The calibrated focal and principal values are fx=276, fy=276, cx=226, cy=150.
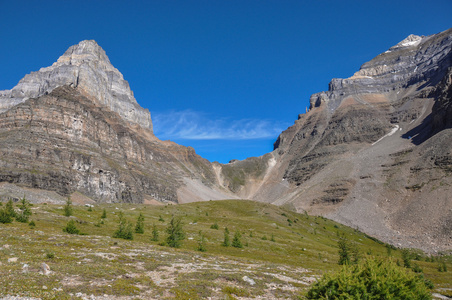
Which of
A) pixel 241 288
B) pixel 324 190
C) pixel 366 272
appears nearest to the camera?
pixel 366 272

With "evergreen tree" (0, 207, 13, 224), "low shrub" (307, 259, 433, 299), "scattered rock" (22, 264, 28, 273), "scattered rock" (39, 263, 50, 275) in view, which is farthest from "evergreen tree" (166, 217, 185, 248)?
"low shrub" (307, 259, 433, 299)

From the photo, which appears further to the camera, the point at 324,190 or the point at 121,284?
the point at 324,190

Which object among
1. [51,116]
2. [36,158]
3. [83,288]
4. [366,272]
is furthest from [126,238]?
[51,116]

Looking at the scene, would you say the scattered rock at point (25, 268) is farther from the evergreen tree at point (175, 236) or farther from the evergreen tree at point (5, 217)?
the evergreen tree at point (5, 217)

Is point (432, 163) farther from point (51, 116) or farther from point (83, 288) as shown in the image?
point (51, 116)

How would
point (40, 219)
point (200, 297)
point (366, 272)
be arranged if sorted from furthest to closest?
point (40, 219)
point (200, 297)
point (366, 272)

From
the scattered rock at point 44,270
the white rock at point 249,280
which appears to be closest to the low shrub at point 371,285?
the white rock at point 249,280

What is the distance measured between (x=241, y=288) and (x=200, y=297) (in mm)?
3734

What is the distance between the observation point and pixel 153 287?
669 inches

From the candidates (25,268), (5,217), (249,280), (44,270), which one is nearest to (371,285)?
(249,280)

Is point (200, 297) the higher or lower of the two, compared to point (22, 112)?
lower

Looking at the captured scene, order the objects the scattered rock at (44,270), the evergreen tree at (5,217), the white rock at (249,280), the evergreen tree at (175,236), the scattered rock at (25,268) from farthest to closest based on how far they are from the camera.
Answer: the evergreen tree at (175,236), the evergreen tree at (5,217), the white rock at (249,280), the scattered rock at (44,270), the scattered rock at (25,268)

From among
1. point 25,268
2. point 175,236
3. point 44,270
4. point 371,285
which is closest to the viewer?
point 371,285

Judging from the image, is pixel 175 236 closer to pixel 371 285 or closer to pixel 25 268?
pixel 25 268
